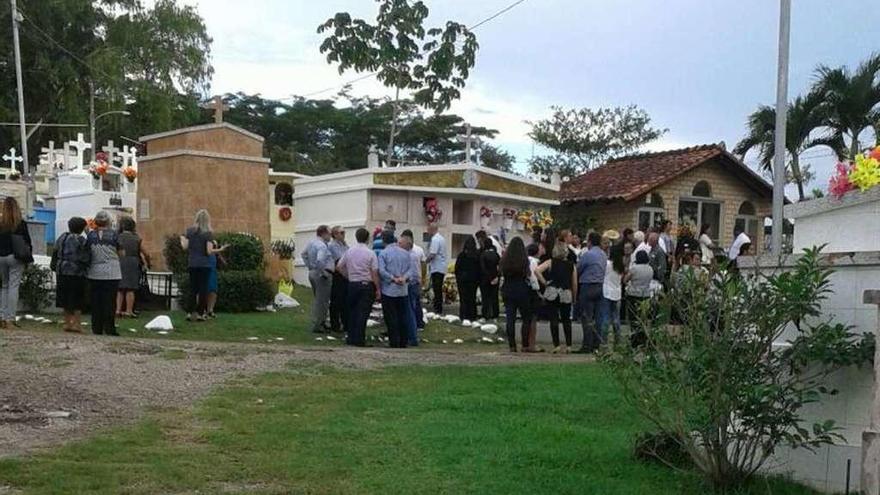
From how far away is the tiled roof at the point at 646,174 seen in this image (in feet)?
91.2

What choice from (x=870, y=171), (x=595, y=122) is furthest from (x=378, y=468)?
(x=595, y=122)

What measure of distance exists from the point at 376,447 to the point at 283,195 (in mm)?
20984

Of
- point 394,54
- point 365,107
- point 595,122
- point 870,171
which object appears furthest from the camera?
point 365,107

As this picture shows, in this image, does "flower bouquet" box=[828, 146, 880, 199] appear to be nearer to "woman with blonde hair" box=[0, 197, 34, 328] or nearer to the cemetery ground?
the cemetery ground

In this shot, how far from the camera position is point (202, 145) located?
20.0 m

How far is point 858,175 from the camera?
6207 millimetres

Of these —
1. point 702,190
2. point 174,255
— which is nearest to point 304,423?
point 174,255

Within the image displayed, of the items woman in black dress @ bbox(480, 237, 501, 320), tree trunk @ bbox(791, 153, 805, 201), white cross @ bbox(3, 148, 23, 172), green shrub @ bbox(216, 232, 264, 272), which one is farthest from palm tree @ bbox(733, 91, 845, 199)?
white cross @ bbox(3, 148, 23, 172)

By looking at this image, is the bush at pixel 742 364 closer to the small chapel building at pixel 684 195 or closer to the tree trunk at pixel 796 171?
the tree trunk at pixel 796 171

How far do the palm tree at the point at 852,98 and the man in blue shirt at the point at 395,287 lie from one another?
15390 millimetres

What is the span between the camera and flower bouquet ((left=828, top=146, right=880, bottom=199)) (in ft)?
20.1

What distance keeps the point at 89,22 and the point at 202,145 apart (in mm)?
33022

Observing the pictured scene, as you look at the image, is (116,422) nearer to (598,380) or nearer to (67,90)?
(598,380)

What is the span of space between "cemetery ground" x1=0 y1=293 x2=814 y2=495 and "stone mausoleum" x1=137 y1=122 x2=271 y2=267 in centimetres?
736
